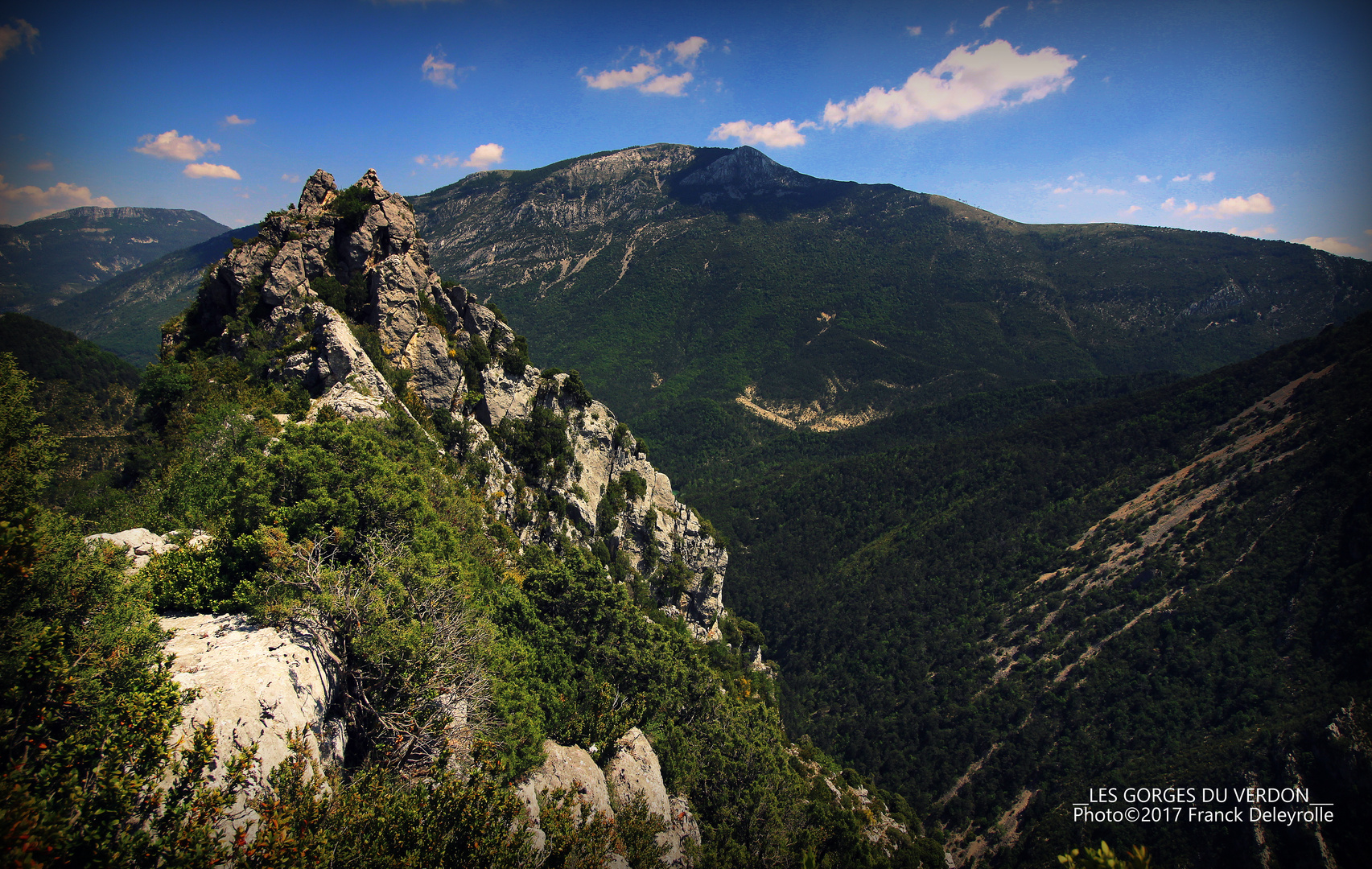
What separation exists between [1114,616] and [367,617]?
11742cm

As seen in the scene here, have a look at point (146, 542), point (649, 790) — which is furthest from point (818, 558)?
point (146, 542)

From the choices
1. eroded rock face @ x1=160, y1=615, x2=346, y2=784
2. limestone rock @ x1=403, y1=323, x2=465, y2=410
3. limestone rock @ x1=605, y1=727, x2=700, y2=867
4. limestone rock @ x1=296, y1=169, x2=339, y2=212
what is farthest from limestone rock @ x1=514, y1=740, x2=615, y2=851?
limestone rock @ x1=296, y1=169, x2=339, y2=212

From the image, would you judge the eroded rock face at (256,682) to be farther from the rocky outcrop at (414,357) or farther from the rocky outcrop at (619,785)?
the rocky outcrop at (414,357)

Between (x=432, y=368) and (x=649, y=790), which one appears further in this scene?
(x=432, y=368)

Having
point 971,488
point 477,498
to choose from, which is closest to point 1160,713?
point 971,488

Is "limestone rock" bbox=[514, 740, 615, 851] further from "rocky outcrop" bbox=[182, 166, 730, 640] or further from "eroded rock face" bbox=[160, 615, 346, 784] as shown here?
"rocky outcrop" bbox=[182, 166, 730, 640]

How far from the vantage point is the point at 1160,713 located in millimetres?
83438

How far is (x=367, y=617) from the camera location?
1839 cm

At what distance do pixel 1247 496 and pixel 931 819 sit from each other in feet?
256

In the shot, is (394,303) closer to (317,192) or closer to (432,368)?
(432,368)

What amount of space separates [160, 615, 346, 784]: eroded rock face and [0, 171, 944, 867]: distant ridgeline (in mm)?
127

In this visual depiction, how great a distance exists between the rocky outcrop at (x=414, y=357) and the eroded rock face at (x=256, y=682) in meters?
20.3

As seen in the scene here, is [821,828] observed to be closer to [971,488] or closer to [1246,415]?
[971,488]

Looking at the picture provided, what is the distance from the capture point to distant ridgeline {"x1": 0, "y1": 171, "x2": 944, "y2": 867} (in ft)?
38.0
